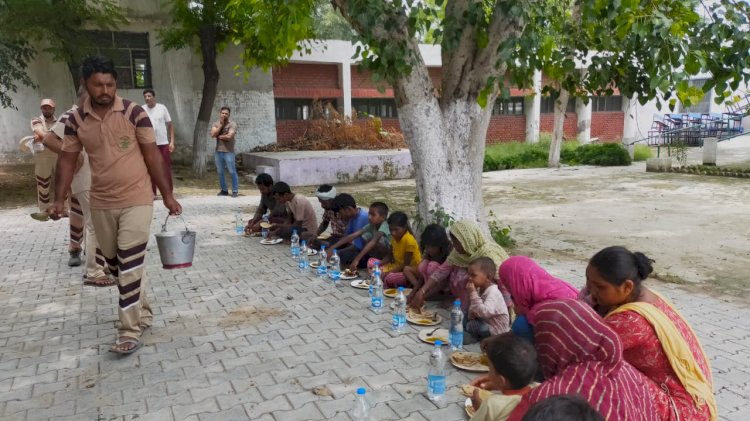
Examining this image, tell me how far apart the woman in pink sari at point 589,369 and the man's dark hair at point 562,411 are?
1.78ft

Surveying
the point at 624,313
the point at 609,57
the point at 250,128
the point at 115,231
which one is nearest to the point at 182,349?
the point at 115,231

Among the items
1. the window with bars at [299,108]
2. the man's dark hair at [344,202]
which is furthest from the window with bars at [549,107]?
the man's dark hair at [344,202]

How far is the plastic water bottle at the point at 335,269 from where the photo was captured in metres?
5.55

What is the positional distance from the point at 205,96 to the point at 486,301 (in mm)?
12162

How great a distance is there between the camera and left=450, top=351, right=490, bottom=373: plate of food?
136 inches

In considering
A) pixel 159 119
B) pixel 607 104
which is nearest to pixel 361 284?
pixel 159 119

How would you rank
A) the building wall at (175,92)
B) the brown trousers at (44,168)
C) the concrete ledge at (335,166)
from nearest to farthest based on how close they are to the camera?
the brown trousers at (44,168) → the concrete ledge at (335,166) → the building wall at (175,92)

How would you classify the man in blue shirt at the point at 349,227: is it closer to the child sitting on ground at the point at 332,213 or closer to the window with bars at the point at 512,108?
the child sitting on ground at the point at 332,213

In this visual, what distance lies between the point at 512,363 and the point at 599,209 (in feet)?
27.9

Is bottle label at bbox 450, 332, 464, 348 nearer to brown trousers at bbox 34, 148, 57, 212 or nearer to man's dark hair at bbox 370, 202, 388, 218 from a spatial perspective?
man's dark hair at bbox 370, 202, 388, 218

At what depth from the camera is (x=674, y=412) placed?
2258 mm

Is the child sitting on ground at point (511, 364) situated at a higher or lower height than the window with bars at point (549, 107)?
lower

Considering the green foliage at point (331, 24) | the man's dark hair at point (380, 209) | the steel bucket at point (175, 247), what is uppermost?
the green foliage at point (331, 24)

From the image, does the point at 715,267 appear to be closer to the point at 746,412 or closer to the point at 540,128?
the point at 746,412
